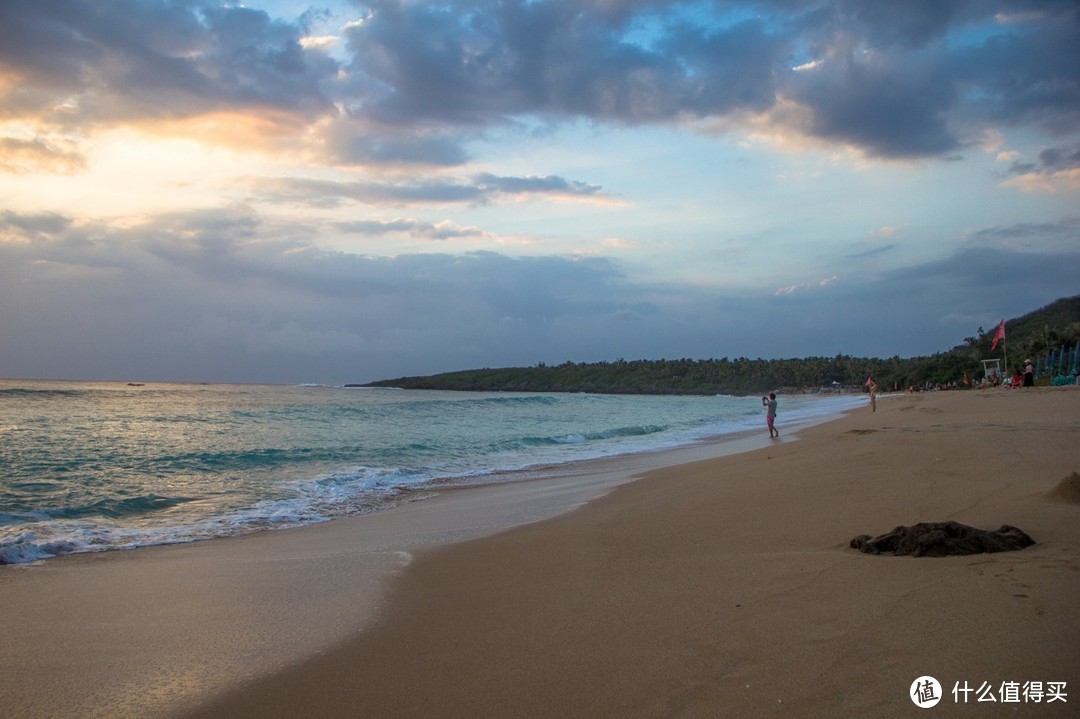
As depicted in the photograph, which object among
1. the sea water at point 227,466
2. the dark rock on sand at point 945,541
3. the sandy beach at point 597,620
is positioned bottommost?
the sea water at point 227,466

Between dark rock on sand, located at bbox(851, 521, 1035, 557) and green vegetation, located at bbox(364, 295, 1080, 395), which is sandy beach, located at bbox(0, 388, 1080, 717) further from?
green vegetation, located at bbox(364, 295, 1080, 395)

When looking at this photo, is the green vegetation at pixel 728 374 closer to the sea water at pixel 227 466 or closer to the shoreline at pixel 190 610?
the sea water at pixel 227 466

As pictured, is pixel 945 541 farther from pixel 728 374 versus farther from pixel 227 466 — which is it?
pixel 728 374

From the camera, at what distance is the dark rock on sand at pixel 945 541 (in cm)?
411

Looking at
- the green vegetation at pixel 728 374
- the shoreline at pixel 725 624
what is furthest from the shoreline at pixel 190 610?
the green vegetation at pixel 728 374

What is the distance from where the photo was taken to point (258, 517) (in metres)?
8.75

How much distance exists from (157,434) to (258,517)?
13.1m

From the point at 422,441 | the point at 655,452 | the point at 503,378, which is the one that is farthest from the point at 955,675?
the point at 503,378

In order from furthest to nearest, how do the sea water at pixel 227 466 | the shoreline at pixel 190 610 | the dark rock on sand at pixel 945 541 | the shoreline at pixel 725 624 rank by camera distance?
the sea water at pixel 227 466
the dark rock on sand at pixel 945 541
the shoreline at pixel 190 610
the shoreline at pixel 725 624

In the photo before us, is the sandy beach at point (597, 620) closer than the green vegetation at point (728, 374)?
Yes

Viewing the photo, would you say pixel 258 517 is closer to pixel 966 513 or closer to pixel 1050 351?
pixel 966 513

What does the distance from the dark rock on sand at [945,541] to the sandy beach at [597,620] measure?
12 centimetres

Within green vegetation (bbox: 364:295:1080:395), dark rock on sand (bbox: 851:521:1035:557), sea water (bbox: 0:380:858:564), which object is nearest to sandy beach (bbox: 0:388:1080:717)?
dark rock on sand (bbox: 851:521:1035:557)

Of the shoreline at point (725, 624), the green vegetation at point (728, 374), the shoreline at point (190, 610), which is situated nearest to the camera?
the shoreline at point (725, 624)
